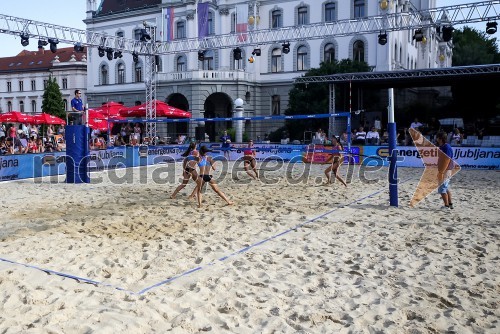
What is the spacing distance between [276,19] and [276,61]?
122 inches

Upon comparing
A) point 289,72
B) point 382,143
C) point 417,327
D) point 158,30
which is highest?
point 158,30

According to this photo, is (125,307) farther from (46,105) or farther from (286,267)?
(46,105)

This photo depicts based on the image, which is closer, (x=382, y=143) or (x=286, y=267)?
(x=286, y=267)

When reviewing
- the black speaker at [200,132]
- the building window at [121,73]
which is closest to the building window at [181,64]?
the building window at [121,73]

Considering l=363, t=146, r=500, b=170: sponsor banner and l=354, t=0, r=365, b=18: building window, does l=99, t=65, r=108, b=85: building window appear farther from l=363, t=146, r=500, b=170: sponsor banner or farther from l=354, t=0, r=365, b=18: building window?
l=363, t=146, r=500, b=170: sponsor banner

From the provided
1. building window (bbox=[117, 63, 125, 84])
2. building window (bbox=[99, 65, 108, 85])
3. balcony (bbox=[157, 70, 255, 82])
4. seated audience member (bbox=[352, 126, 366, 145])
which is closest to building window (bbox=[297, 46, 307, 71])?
balcony (bbox=[157, 70, 255, 82])

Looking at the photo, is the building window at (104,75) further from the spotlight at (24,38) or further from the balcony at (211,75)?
the spotlight at (24,38)

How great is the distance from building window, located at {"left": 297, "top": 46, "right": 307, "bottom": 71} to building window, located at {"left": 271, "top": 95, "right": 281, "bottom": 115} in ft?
9.18

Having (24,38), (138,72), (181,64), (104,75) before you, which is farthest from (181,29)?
(24,38)

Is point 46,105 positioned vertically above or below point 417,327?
above

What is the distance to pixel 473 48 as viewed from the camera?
4116 centimetres

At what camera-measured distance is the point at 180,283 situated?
489 centimetres

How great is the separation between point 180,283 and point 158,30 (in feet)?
120

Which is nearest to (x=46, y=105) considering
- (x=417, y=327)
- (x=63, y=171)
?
(x=63, y=171)
